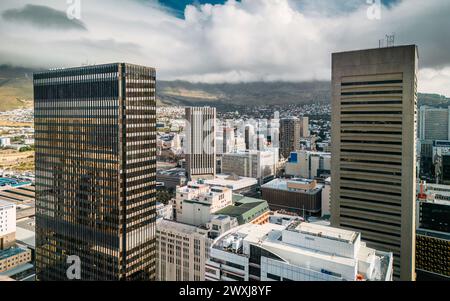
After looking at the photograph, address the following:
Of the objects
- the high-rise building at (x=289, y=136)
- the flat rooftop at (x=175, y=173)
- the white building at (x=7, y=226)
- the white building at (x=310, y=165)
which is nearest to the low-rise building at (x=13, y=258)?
the white building at (x=7, y=226)

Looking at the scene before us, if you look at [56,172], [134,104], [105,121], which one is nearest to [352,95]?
[134,104]

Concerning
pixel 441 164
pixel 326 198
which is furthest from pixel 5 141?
pixel 441 164

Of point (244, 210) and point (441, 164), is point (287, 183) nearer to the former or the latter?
point (244, 210)

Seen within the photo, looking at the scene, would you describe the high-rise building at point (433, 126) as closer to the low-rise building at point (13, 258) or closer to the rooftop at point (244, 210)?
the rooftop at point (244, 210)

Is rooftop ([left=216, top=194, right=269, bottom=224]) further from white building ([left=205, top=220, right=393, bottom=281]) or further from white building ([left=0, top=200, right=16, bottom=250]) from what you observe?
white building ([left=0, top=200, right=16, bottom=250])

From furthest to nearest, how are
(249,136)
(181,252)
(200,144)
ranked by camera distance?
(249,136), (200,144), (181,252)

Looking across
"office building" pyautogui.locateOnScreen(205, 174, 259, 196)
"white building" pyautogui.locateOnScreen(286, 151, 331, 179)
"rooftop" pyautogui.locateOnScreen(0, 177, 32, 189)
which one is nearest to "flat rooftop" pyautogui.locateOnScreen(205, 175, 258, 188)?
"office building" pyautogui.locateOnScreen(205, 174, 259, 196)
